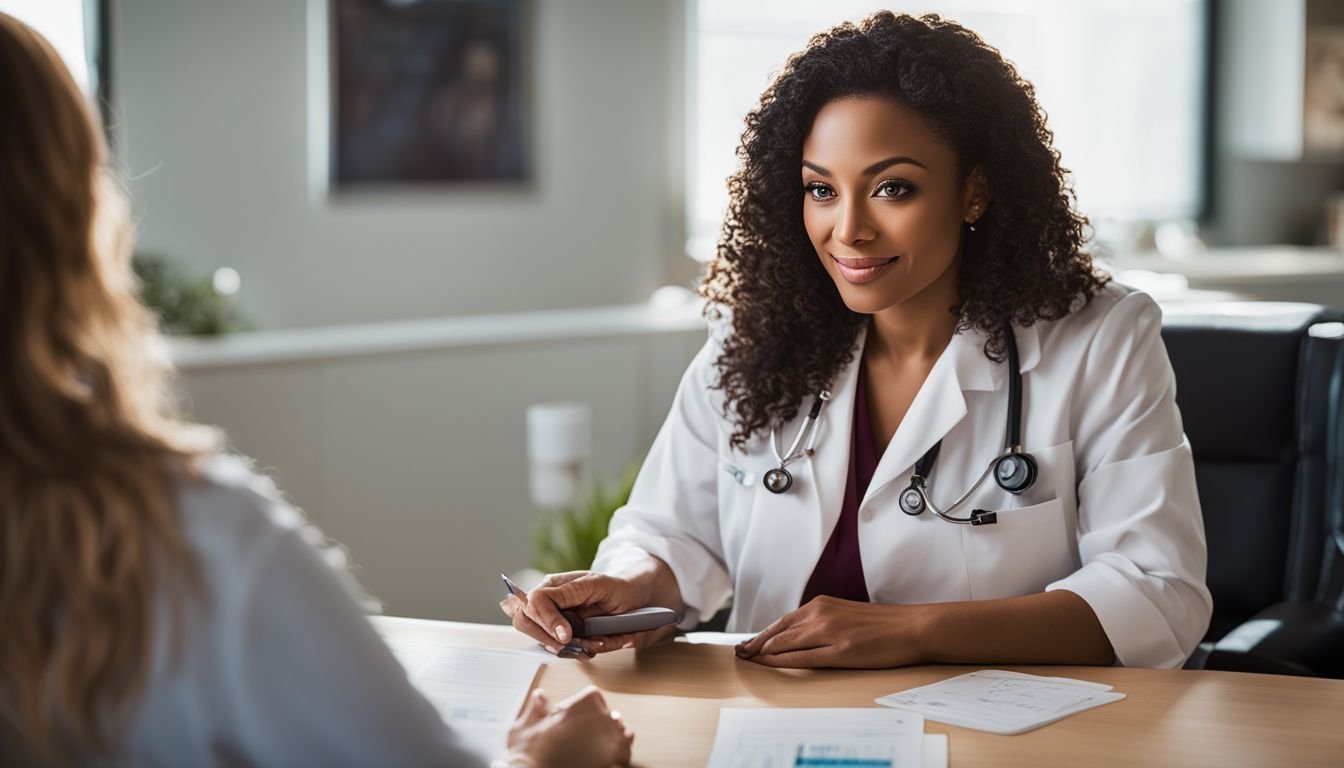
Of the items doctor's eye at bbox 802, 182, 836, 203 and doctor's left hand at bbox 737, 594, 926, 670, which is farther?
doctor's eye at bbox 802, 182, 836, 203

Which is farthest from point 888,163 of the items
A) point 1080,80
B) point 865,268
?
point 1080,80

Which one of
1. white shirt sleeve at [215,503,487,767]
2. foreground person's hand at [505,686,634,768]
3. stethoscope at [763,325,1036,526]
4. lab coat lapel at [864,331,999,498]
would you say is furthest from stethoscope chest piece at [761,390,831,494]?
white shirt sleeve at [215,503,487,767]

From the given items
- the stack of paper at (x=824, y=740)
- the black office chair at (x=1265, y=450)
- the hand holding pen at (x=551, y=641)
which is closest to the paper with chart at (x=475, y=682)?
the hand holding pen at (x=551, y=641)

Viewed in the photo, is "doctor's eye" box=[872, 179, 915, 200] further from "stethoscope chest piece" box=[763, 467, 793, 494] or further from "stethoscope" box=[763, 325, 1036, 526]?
"stethoscope chest piece" box=[763, 467, 793, 494]

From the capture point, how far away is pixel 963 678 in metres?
1.55

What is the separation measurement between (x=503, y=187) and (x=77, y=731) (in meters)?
3.49

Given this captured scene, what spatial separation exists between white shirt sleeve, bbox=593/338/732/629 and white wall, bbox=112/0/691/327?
7.10ft

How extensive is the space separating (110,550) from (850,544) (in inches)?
46.9

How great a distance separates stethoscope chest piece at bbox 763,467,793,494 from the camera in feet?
6.23

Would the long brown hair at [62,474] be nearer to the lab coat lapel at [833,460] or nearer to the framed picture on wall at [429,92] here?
the lab coat lapel at [833,460]

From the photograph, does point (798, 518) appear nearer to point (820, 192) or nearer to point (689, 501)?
point (689, 501)

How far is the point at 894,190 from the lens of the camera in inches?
72.2

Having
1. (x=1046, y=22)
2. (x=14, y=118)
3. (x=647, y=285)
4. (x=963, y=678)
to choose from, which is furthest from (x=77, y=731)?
(x=1046, y=22)

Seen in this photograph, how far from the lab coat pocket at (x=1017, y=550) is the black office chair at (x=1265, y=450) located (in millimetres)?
465
